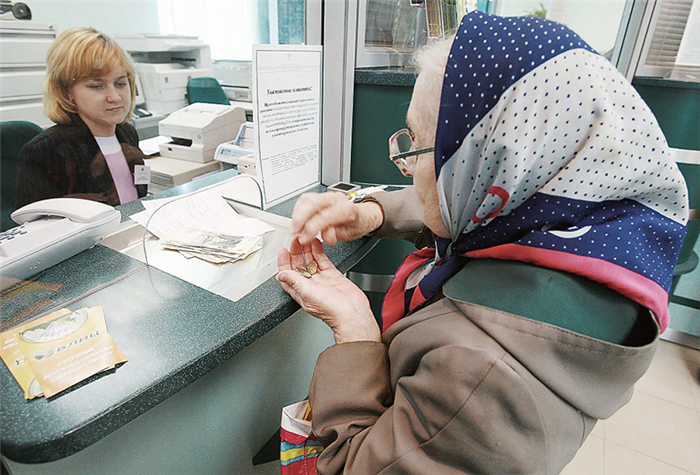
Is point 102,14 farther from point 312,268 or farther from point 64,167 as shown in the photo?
point 312,268

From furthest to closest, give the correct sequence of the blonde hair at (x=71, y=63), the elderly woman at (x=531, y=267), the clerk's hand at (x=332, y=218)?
1. the blonde hair at (x=71, y=63)
2. the clerk's hand at (x=332, y=218)
3. the elderly woman at (x=531, y=267)

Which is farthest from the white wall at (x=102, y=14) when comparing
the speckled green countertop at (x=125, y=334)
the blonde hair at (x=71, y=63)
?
the speckled green countertop at (x=125, y=334)

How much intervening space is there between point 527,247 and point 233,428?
812 millimetres

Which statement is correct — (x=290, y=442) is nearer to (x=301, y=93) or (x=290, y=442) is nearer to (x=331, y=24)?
(x=301, y=93)

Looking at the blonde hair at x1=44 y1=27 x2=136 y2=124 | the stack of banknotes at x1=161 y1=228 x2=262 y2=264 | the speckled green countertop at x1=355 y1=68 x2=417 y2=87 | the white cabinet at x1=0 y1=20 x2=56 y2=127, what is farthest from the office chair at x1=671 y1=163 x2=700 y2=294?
the white cabinet at x1=0 y1=20 x2=56 y2=127

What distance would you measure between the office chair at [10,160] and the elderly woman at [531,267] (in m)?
1.24

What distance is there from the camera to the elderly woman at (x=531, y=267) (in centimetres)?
52

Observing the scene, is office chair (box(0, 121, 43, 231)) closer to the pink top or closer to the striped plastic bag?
the pink top

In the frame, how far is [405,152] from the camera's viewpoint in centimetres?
77

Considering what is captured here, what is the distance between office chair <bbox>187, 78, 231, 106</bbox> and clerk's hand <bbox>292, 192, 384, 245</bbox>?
1.09 m

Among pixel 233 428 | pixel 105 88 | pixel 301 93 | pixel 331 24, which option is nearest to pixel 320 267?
pixel 233 428

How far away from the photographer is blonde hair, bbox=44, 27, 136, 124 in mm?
1170

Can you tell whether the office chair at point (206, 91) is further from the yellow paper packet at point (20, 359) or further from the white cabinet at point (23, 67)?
the yellow paper packet at point (20, 359)

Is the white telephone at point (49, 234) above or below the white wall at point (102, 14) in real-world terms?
→ below
